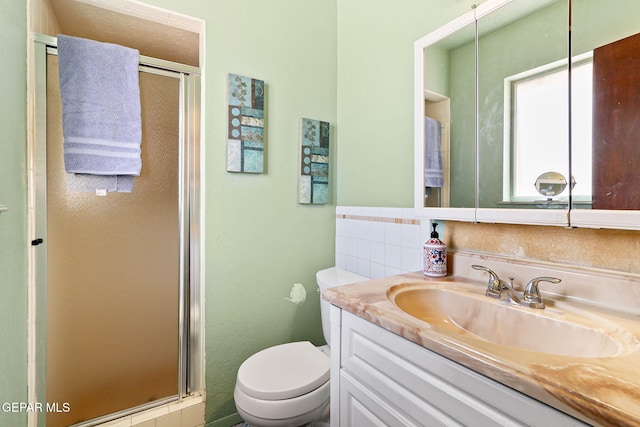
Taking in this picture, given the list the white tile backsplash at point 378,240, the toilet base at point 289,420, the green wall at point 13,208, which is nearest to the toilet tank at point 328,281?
the white tile backsplash at point 378,240

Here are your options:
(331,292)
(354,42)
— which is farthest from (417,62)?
(331,292)

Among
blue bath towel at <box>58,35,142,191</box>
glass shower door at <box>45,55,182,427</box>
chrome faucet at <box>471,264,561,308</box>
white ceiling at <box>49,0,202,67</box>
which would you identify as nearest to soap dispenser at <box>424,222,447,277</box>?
chrome faucet at <box>471,264,561,308</box>

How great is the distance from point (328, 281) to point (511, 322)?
0.86 metres

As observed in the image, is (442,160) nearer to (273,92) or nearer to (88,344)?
(273,92)

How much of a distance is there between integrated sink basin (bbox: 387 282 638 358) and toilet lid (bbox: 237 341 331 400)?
0.55m

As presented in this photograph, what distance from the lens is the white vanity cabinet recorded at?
0.54 meters

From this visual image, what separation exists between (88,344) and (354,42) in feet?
6.70

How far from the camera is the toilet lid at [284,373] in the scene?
116cm

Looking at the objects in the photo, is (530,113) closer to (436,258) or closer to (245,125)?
(436,258)

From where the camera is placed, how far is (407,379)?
709mm

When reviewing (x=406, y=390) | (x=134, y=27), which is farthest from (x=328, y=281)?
(x=134, y=27)

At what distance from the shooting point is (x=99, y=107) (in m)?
1.31

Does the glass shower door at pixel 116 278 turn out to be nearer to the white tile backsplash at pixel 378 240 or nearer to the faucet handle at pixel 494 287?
the white tile backsplash at pixel 378 240

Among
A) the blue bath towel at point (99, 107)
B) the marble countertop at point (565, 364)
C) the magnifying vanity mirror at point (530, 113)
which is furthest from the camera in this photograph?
the blue bath towel at point (99, 107)
